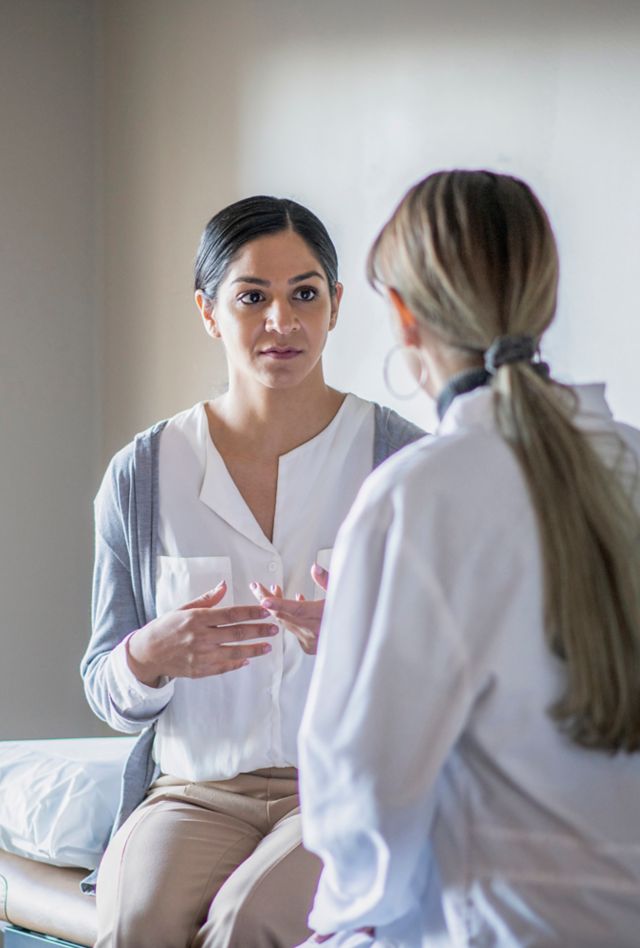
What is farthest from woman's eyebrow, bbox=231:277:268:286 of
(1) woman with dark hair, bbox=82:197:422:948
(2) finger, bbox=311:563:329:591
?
(2) finger, bbox=311:563:329:591

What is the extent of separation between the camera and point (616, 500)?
1.09m

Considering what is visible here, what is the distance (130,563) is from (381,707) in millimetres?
1012

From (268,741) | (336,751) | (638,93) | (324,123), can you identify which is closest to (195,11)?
(324,123)

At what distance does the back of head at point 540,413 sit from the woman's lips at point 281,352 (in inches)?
28.8

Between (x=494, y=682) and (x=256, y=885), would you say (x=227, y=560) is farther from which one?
(x=494, y=682)

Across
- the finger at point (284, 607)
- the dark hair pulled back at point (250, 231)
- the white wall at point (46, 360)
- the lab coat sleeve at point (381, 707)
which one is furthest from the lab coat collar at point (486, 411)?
the white wall at point (46, 360)

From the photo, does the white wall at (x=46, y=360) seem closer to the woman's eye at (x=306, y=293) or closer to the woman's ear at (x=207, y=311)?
the woman's ear at (x=207, y=311)

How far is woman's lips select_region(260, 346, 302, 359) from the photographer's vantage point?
1.98 meters

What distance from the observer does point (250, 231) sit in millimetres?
1998

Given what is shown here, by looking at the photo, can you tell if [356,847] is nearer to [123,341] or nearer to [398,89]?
[398,89]

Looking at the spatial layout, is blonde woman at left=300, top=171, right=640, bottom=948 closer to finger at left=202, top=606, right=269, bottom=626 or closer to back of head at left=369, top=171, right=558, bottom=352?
back of head at left=369, top=171, right=558, bottom=352

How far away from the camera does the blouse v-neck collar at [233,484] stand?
77.6 inches

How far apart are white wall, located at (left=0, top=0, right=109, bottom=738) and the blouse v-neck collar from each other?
1421mm

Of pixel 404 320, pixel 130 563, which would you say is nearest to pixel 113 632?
pixel 130 563
